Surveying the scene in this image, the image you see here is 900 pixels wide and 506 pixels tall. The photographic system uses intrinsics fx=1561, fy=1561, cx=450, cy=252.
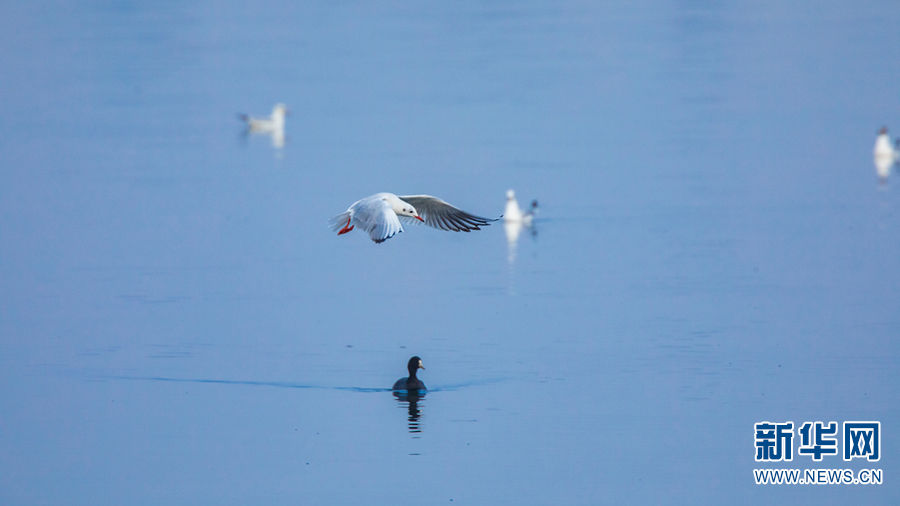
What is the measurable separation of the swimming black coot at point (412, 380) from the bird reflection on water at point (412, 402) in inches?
1.6

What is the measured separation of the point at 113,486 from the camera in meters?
12.6

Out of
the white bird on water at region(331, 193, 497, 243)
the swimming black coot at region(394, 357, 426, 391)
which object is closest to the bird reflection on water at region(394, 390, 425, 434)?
the swimming black coot at region(394, 357, 426, 391)

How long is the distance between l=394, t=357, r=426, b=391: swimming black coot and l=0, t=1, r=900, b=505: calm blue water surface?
176 mm

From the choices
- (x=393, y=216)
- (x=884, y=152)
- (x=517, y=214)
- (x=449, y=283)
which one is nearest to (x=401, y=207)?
(x=393, y=216)

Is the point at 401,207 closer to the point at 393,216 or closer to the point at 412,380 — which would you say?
the point at 393,216

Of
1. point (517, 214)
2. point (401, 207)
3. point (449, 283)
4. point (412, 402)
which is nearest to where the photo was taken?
point (401, 207)

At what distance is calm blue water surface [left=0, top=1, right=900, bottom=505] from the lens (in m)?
13.0

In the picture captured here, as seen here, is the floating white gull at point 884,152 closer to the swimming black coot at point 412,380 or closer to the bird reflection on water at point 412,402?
the swimming black coot at point 412,380

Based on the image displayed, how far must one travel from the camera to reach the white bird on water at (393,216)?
476 inches

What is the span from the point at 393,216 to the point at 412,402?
256 cm

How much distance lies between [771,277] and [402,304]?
14.0 ft

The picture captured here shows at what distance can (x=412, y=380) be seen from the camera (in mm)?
14438

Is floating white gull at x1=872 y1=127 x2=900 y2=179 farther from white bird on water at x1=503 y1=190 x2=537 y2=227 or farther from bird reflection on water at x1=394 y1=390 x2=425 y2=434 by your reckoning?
bird reflection on water at x1=394 y1=390 x2=425 y2=434

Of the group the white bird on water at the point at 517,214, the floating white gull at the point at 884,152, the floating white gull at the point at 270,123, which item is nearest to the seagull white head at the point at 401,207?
the white bird on water at the point at 517,214
